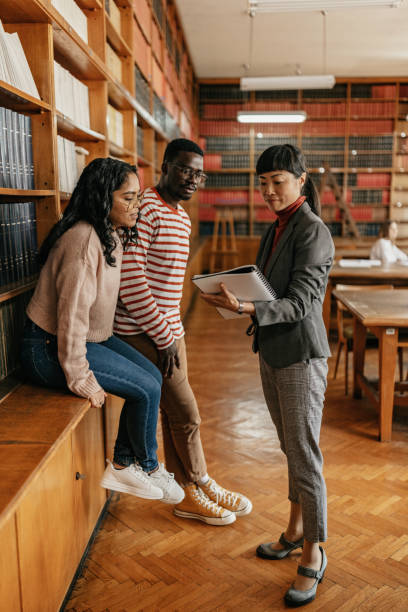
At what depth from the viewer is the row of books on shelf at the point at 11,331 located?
1.98 m

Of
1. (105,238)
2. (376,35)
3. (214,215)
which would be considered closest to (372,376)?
(105,238)

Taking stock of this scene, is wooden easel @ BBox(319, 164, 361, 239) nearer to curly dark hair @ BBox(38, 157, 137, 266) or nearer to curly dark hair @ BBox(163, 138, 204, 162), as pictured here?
curly dark hair @ BBox(163, 138, 204, 162)

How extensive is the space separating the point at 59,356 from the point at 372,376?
11.0 ft

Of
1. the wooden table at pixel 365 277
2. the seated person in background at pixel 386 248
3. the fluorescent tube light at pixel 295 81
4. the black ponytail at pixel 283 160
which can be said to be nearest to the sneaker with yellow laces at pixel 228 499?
the black ponytail at pixel 283 160

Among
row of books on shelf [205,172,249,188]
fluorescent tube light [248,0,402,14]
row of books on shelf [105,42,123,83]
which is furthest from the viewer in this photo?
row of books on shelf [205,172,249,188]

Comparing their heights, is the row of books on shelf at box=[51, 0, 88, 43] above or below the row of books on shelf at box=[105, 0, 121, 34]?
below

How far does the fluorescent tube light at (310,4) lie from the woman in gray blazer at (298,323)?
189 inches

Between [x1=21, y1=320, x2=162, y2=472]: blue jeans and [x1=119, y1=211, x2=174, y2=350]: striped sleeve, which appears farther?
[x1=119, y1=211, x2=174, y2=350]: striped sleeve

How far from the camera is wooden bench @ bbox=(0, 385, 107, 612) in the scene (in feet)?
4.36

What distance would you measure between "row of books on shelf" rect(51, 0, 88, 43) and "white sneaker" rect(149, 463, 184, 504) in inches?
81.1

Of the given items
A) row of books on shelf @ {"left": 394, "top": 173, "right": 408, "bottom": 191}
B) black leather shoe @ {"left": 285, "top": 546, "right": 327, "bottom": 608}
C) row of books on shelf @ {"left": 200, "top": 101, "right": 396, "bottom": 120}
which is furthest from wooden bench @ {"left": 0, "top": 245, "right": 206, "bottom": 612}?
row of books on shelf @ {"left": 394, "top": 173, "right": 408, "bottom": 191}

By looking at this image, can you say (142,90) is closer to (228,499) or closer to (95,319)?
(95,319)

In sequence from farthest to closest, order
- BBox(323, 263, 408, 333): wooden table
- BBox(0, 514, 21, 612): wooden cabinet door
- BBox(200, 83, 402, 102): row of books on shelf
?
BBox(200, 83, 402, 102): row of books on shelf, BBox(323, 263, 408, 333): wooden table, BBox(0, 514, 21, 612): wooden cabinet door

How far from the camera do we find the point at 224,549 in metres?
2.25
